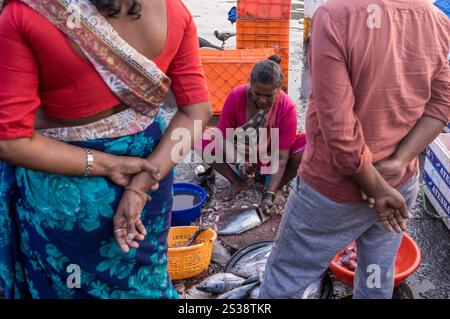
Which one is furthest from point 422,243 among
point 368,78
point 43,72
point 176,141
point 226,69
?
point 43,72

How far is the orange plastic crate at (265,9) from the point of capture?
21.6ft

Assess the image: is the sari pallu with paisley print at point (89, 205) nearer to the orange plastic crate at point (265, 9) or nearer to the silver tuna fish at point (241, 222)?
the silver tuna fish at point (241, 222)

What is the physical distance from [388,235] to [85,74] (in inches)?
62.0

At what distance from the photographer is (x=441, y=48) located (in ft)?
6.20

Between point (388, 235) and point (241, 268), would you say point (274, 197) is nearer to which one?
point (241, 268)

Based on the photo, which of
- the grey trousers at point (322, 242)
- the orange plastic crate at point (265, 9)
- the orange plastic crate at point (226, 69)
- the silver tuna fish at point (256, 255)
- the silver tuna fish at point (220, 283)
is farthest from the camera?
the orange plastic crate at point (265, 9)

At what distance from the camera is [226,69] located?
5.77m

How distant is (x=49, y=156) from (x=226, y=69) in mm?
4473

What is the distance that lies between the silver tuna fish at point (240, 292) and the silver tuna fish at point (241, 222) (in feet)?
3.05

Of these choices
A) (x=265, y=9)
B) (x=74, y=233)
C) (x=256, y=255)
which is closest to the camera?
(x=74, y=233)

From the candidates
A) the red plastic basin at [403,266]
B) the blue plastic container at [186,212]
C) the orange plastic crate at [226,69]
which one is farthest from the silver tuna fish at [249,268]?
the orange plastic crate at [226,69]

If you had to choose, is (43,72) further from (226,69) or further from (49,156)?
(226,69)

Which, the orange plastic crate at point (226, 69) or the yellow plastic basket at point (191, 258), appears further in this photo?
the orange plastic crate at point (226, 69)

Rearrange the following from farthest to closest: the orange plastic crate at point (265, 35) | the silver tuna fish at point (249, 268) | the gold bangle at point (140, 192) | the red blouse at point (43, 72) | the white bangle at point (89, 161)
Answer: the orange plastic crate at point (265, 35)
the silver tuna fish at point (249, 268)
the gold bangle at point (140, 192)
the white bangle at point (89, 161)
the red blouse at point (43, 72)
